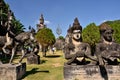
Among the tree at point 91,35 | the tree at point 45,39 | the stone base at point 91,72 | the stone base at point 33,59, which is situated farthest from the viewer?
the tree at point 91,35

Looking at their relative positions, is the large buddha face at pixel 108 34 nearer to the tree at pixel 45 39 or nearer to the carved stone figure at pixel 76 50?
the carved stone figure at pixel 76 50

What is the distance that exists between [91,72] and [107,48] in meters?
1.47

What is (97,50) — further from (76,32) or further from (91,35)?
(91,35)

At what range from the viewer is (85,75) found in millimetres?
11250

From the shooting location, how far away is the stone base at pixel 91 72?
36.6ft

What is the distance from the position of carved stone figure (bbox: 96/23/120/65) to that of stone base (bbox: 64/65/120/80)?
38 cm

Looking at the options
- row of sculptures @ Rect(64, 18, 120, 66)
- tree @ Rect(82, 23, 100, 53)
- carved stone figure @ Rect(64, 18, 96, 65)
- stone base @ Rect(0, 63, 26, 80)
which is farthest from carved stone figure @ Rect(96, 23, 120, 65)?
tree @ Rect(82, 23, 100, 53)

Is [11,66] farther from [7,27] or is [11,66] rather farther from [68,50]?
[68,50]

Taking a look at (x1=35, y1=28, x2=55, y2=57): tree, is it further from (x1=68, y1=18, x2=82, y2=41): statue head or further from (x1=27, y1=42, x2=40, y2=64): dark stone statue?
(x1=68, y1=18, x2=82, y2=41): statue head

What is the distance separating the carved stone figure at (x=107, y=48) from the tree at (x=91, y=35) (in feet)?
77.9

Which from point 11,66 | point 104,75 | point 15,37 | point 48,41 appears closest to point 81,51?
point 104,75

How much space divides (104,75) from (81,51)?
1.72 meters

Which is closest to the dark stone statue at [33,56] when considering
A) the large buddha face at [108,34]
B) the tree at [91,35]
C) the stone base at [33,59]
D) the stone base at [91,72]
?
the stone base at [33,59]

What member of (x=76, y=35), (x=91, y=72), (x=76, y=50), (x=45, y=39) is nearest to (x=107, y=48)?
(x=91, y=72)
